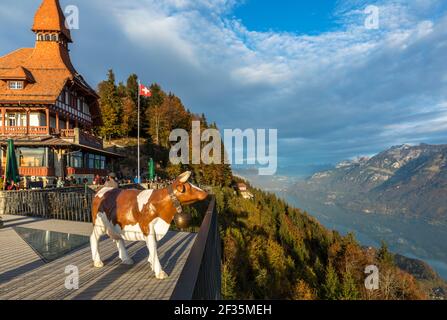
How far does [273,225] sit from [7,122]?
30333 millimetres

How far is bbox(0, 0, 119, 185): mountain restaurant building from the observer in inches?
1034

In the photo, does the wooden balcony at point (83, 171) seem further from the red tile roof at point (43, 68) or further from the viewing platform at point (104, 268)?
the viewing platform at point (104, 268)

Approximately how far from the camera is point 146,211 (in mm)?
5461

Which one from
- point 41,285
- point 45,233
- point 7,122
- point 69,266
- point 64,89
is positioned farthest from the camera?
point 64,89

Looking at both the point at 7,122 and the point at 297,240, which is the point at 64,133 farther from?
the point at 297,240

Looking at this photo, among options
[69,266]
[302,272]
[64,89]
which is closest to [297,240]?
[302,272]

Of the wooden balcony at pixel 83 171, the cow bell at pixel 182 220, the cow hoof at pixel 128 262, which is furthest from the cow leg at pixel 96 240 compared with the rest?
the wooden balcony at pixel 83 171

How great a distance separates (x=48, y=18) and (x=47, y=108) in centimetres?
1287

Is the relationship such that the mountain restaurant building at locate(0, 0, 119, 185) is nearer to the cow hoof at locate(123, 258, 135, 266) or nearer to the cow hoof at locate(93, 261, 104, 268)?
the cow hoof at locate(93, 261, 104, 268)

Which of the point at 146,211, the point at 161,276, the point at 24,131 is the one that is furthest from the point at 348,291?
the point at 24,131

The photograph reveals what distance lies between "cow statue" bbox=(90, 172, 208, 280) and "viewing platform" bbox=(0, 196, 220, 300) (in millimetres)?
630

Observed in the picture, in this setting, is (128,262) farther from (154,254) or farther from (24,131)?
(24,131)

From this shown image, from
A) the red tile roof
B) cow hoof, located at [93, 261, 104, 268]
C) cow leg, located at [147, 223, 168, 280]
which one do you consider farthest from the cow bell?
the red tile roof
